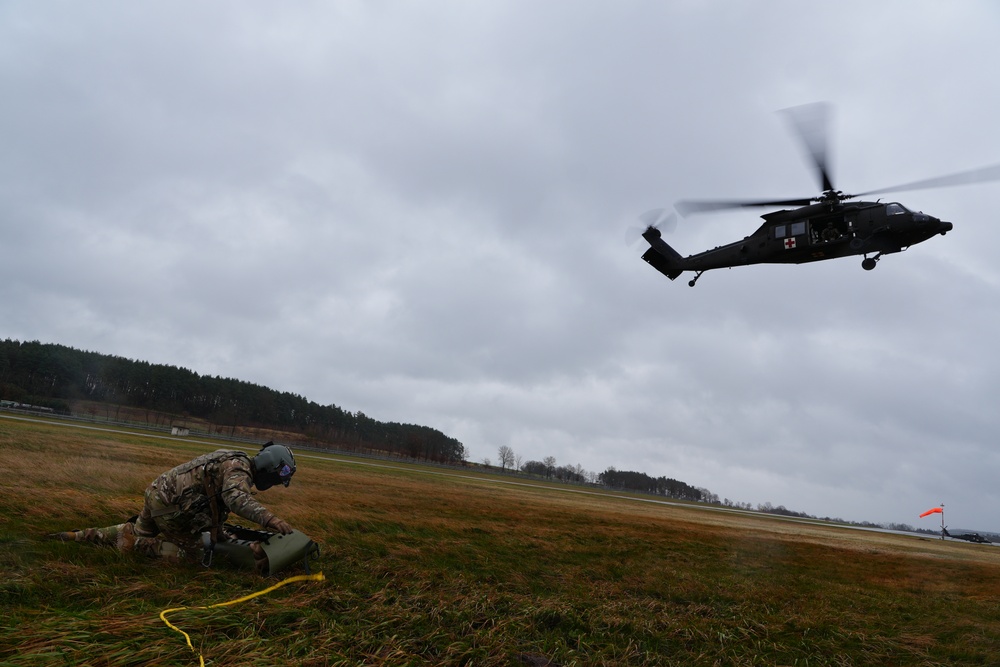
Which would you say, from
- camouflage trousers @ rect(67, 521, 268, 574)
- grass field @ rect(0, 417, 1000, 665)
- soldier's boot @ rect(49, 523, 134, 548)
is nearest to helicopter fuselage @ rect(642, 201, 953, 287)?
grass field @ rect(0, 417, 1000, 665)

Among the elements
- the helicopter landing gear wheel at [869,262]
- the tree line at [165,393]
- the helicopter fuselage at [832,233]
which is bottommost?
the tree line at [165,393]

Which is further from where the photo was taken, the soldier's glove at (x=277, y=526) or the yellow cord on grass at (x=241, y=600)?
the soldier's glove at (x=277, y=526)

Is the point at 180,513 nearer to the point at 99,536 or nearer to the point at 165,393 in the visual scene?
the point at 99,536

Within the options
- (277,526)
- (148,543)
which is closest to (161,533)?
(148,543)

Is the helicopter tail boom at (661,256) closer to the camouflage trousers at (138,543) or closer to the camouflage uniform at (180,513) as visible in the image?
the camouflage uniform at (180,513)

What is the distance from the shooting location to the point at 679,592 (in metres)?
9.02

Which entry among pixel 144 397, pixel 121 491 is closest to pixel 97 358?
pixel 144 397

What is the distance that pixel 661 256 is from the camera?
76.9 feet

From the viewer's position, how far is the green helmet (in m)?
7.16

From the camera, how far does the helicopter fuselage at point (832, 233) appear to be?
16.1m

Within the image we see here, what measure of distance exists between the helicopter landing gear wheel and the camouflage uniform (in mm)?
17697

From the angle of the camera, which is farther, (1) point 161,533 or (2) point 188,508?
(1) point 161,533

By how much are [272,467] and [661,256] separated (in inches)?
793

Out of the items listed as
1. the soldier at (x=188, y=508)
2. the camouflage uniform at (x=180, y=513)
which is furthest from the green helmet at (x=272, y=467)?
the camouflage uniform at (x=180, y=513)
